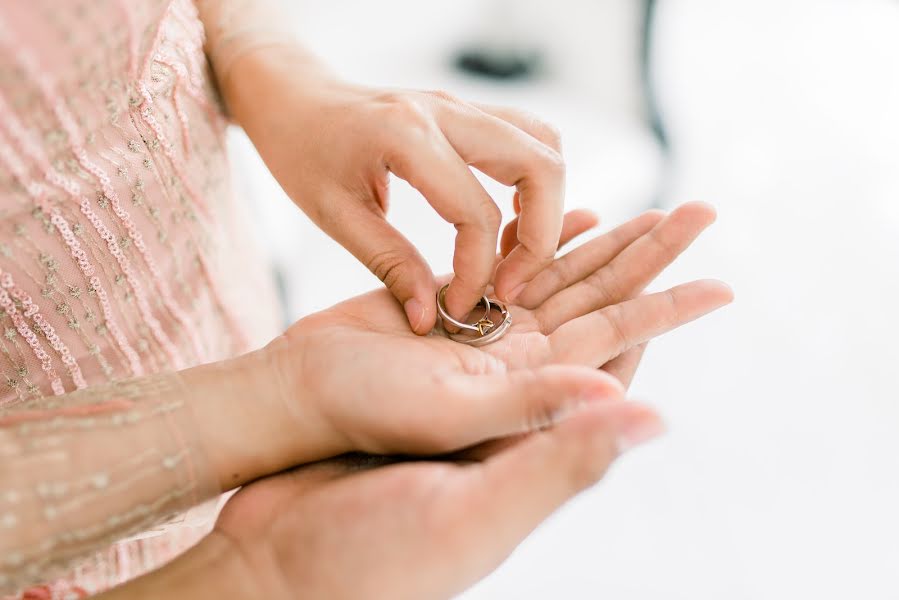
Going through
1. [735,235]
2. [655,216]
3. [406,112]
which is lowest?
[735,235]

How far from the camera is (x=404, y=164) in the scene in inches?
31.9

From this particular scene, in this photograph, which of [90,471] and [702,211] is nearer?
[90,471]

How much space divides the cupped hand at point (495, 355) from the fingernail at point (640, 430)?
57 mm

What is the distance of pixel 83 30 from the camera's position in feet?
2.09

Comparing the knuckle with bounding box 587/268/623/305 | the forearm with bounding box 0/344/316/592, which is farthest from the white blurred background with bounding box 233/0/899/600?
the forearm with bounding box 0/344/316/592

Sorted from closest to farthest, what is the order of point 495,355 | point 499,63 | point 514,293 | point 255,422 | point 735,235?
point 255,422, point 495,355, point 514,293, point 735,235, point 499,63

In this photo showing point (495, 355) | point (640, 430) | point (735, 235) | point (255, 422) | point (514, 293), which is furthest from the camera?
point (735, 235)

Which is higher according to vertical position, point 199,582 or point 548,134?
point 548,134

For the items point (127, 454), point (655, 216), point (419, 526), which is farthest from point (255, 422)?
point (655, 216)

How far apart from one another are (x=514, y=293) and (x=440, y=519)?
417 mm

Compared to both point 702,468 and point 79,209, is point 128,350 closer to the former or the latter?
point 79,209

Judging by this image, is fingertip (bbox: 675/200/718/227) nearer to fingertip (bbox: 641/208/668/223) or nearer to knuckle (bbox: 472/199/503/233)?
fingertip (bbox: 641/208/668/223)

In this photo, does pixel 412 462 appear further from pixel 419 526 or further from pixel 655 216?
pixel 655 216

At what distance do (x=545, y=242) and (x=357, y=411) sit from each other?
12.6 inches
